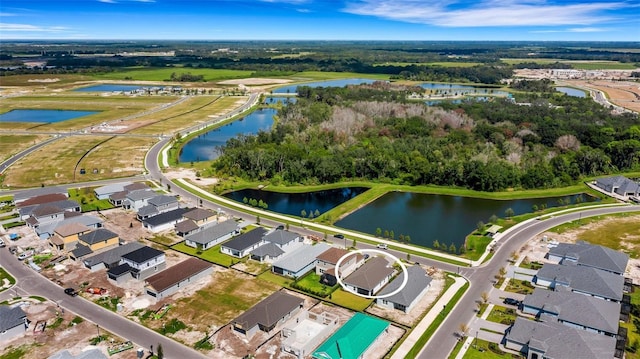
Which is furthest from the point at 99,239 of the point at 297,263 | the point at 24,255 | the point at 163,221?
the point at 297,263

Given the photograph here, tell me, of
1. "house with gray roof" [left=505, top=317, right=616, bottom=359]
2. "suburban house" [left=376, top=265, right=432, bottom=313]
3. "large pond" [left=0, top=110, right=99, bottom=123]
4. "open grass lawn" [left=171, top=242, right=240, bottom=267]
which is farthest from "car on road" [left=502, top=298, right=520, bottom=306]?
"large pond" [left=0, top=110, right=99, bottom=123]

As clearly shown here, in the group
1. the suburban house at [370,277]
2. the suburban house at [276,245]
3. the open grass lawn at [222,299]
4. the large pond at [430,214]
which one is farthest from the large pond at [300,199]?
the open grass lawn at [222,299]

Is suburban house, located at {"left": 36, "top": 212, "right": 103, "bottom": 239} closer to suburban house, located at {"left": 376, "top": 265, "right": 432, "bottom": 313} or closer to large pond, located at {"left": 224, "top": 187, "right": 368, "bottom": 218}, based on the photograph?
large pond, located at {"left": 224, "top": 187, "right": 368, "bottom": 218}

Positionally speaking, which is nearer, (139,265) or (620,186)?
(139,265)

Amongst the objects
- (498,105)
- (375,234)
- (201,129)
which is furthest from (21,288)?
(498,105)

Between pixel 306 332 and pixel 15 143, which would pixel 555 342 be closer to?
pixel 306 332

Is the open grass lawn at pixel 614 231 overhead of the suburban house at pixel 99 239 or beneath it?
beneath

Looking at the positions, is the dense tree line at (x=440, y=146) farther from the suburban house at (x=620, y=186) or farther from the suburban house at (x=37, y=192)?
the suburban house at (x=37, y=192)
